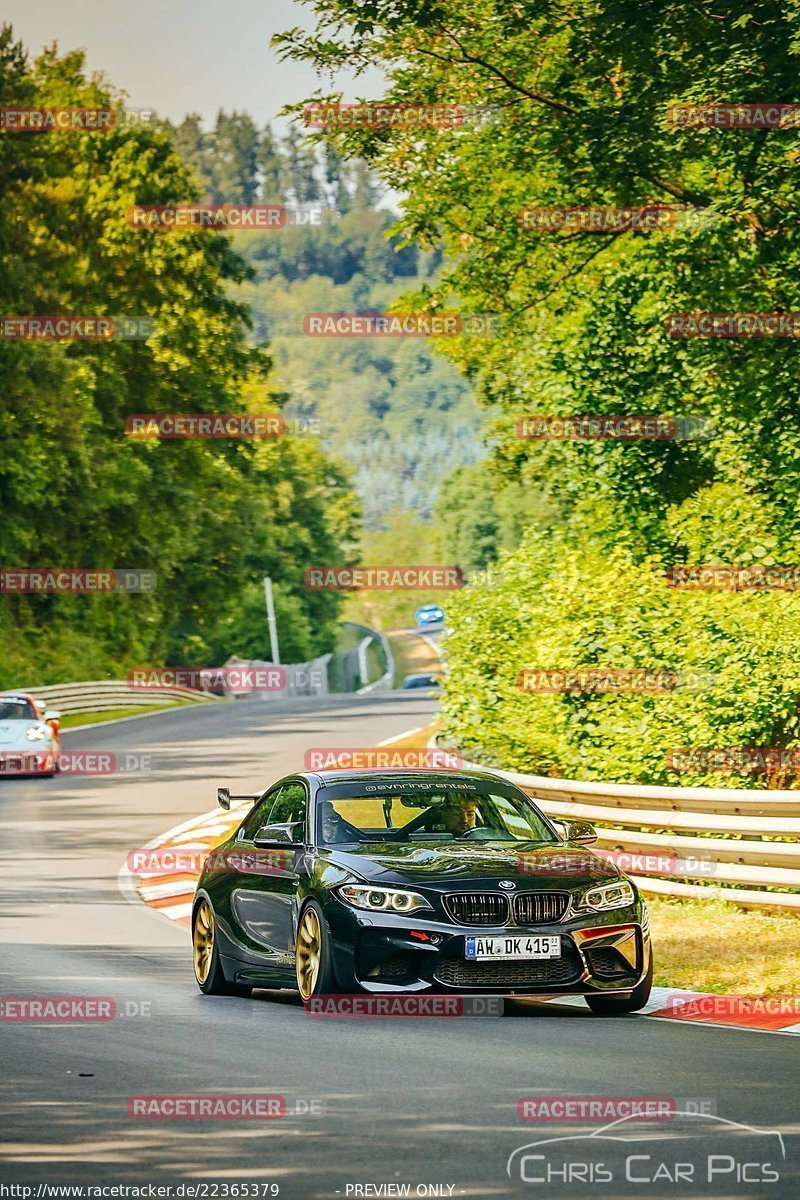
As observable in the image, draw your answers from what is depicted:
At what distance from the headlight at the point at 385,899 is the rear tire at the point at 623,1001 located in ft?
4.28

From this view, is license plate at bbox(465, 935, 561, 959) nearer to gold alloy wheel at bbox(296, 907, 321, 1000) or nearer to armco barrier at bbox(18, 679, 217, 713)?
gold alloy wheel at bbox(296, 907, 321, 1000)

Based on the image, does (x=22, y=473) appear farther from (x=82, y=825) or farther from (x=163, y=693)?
(x=82, y=825)

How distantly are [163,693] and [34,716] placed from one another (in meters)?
30.2

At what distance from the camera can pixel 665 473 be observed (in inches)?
993

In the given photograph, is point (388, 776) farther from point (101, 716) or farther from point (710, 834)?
point (101, 716)

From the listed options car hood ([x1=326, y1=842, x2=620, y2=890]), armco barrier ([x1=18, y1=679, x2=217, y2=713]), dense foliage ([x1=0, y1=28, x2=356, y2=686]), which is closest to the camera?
car hood ([x1=326, y1=842, x2=620, y2=890])

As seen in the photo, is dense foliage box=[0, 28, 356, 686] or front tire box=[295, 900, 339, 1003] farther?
dense foliage box=[0, 28, 356, 686]

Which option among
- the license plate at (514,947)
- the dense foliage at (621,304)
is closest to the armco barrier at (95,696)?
the dense foliage at (621,304)

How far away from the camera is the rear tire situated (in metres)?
11.2

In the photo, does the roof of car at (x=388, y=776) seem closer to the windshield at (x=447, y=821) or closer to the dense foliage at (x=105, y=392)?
the windshield at (x=447, y=821)

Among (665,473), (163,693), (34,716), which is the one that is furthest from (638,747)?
Answer: (163,693)

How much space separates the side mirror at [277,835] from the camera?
11.8 meters

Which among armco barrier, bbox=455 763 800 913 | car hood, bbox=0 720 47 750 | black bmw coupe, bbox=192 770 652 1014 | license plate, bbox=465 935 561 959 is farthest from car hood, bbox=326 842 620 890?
car hood, bbox=0 720 47 750

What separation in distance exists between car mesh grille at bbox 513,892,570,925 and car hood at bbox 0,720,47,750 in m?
23.3
